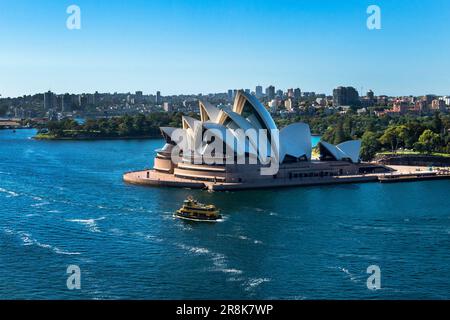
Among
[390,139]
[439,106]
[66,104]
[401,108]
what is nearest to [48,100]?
[66,104]

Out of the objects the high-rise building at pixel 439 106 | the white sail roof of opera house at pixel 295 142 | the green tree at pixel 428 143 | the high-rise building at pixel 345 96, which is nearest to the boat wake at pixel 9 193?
the white sail roof of opera house at pixel 295 142

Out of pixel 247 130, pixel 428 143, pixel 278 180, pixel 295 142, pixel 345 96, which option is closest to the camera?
pixel 278 180

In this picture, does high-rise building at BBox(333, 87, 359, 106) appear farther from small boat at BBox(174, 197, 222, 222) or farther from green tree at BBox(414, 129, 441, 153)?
small boat at BBox(174, 197, 222, 222)

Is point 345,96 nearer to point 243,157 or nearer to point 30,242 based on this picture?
point 243,157

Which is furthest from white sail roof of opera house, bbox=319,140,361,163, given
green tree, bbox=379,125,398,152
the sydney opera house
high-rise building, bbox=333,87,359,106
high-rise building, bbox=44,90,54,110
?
high-rise building, bbox=44,90,54,110

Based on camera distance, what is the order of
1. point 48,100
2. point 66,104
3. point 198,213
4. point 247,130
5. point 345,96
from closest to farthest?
point 198,213, point 247,130, point 345,96, point 66,104, point 48,100
